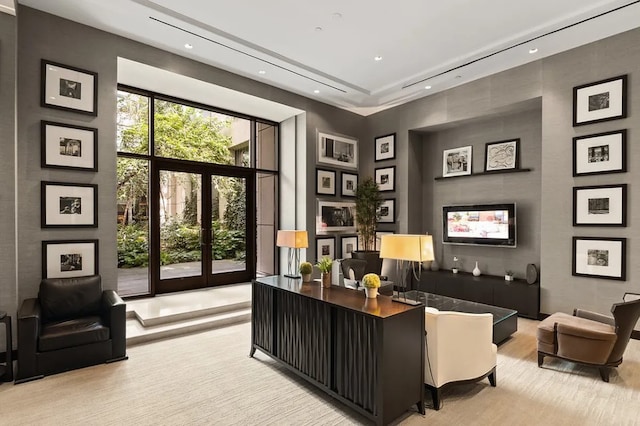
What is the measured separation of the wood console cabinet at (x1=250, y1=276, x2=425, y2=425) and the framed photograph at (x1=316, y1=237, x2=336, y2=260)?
3.59 meters

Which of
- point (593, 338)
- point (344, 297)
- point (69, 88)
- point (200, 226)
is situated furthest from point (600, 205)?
point (69, 88)

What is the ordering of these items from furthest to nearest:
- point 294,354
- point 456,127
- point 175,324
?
1. point 456,127
2. point 175,324
3. point 294,354

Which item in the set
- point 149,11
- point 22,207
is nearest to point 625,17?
point 149,11

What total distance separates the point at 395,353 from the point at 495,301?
3885mm

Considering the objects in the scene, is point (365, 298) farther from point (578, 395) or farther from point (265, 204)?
point (265, 204)

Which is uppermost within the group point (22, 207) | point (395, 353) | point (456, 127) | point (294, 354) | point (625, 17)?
point (625, 17)

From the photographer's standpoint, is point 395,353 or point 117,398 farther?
point 117,398

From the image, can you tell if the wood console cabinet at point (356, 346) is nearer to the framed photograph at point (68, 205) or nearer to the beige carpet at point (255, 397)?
the beige carpet at point (255, 397)

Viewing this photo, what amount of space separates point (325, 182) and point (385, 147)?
1.60 metres

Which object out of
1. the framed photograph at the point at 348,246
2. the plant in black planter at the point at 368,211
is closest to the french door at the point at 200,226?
the framed photograph at the point at 348,246

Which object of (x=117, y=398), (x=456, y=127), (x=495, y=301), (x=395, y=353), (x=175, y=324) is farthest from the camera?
(x=456, y=127)

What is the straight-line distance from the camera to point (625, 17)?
4074mm

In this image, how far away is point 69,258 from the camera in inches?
165

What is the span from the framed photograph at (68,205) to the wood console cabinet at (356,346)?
2.82m
